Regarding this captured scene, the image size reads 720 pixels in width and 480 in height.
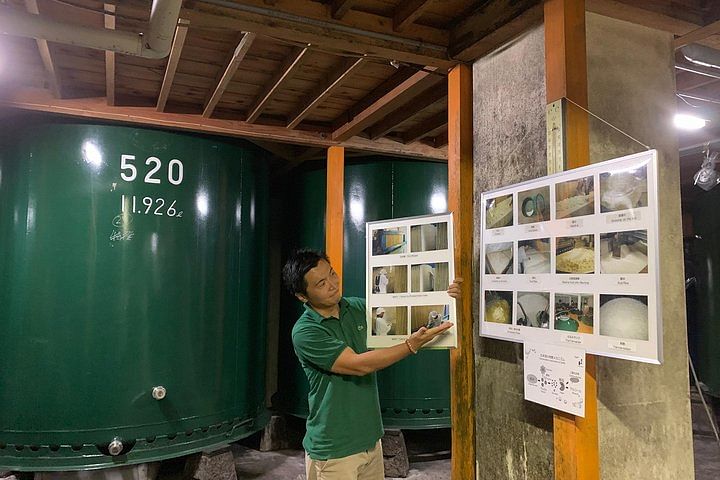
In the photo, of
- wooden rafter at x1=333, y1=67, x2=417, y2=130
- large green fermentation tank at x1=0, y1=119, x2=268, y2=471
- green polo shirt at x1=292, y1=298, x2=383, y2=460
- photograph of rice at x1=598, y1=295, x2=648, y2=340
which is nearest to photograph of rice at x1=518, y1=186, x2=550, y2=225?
→ photograph of rice at x1=598, y1=295, x2=648, y2=340

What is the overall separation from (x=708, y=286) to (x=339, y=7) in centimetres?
543

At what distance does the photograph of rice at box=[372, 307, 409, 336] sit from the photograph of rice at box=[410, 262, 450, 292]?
0.39 ft

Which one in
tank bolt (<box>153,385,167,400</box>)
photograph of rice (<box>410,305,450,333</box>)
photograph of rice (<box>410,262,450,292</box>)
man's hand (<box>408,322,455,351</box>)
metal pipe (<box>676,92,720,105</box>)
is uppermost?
metal pipe (<box>676,92,720,105</box>)

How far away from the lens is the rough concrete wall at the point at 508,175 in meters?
2.05

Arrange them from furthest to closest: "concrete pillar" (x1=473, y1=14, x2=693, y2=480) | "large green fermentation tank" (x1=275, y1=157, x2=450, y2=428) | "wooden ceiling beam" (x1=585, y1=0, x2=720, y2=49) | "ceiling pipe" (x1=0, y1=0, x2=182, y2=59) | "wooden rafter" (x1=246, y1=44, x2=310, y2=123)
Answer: "large green fermentation tank" (x1=275, y1=157, x2=450, y2=428) → "wooden rafter" (x1=246, y1=44, x2=310, y2=123) → "ceiling pipe" (x1=0, y1=0, x2=182, y2=59) → "wooden ceiling beam" (x1=585, y1=0, x2=720, y2=49) → "concrete pillar" (x1=473, y1=14, x2=693, y2=480)

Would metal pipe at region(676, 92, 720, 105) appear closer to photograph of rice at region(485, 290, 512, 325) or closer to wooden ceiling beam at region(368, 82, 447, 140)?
wooden ceiling beam at region(368, 82, 447, 140)

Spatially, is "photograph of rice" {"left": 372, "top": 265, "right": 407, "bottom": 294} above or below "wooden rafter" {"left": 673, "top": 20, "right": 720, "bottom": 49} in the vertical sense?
below

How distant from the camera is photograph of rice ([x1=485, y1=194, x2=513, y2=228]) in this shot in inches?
79.7

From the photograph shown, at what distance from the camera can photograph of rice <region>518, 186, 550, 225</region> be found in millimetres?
1839

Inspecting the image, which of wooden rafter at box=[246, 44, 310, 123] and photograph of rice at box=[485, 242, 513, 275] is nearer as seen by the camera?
photograph of rice at box=[485, 242, 513, 275]

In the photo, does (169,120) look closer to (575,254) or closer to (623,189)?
(575,254)

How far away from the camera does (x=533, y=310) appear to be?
6.22ft

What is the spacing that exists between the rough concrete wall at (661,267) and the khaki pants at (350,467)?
0.94 m

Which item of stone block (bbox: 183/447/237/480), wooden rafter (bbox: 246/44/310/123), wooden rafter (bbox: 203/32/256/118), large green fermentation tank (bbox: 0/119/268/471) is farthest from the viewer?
stone block (bbox: 183/447/237/480)
